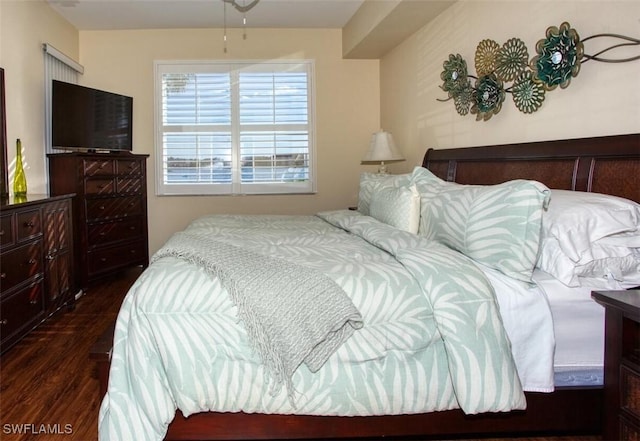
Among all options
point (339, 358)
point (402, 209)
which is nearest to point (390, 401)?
point (339, 358)

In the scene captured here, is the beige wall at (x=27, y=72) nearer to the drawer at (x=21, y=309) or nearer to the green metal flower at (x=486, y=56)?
the drawer at (x=21, y=309)

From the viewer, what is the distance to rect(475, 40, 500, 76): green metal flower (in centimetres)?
309

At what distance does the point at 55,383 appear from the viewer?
2.47 m

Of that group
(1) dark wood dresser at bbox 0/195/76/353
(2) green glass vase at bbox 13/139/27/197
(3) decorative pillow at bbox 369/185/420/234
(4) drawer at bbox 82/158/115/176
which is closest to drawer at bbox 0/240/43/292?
(1) dark wood dresser at bbox 0/195/76/353

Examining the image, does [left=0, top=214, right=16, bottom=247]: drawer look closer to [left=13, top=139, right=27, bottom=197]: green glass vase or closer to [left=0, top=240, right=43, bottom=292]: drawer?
[left=0, top=240, right=43, bottom=292]: drawer

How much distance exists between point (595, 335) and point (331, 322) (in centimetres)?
101

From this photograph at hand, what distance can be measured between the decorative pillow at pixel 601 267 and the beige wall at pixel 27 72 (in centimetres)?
376

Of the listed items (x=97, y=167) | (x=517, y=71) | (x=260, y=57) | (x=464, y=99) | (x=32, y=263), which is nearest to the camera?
(x=517, y=71)

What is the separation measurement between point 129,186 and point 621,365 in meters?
4.39

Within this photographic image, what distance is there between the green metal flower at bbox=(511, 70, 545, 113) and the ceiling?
2.28 metres

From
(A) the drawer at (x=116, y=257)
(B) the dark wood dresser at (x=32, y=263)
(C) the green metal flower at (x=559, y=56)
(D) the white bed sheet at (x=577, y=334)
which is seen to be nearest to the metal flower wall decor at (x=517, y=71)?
(C) the green metal flower at (x=559, y=56)

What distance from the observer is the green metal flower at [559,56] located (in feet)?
7.69

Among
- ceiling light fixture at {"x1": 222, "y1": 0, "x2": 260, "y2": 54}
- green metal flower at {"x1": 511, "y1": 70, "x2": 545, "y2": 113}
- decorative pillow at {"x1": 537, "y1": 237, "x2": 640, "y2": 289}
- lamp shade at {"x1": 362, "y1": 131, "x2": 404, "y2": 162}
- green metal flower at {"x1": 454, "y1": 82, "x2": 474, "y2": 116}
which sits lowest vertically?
decorative pillow at {"x1": 537, "y1": 237, "x2": 640, "y2": 289}

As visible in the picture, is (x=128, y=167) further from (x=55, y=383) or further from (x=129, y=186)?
(x=55, y=383)
